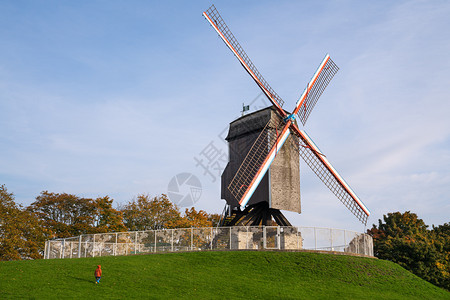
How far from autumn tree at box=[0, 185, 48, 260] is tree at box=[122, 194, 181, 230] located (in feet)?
40.1

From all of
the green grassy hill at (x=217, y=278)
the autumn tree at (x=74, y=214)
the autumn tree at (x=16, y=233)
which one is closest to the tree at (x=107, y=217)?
the autumn tree at (x=74, y=214)

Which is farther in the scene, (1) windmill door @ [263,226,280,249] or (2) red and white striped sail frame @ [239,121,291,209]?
(1) windmill door @ [263,226,280,249]

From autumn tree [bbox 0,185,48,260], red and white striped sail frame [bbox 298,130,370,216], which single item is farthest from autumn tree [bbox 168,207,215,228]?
red and white striped sail frame [bbox 298,130,370,216]

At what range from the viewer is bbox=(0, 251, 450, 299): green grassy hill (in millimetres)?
19344

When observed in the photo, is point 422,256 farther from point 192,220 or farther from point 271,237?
point 192,220

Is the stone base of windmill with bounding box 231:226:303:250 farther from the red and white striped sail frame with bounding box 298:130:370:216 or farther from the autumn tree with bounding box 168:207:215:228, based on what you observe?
the autumn tree with bounding box 168:207:215:228

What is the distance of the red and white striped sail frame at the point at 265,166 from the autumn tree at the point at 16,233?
68.5 ft

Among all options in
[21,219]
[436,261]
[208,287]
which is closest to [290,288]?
[208,287]

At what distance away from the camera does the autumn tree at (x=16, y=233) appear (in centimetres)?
3682

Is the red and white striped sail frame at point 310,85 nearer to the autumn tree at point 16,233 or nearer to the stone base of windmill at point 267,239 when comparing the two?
the stone base of windmill at point 267,239

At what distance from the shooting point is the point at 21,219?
128ft

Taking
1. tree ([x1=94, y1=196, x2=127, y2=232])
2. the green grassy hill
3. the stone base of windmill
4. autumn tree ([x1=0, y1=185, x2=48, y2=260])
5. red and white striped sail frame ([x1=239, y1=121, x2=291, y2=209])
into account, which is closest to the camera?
the green grassy hill

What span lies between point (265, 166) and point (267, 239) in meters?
4.56

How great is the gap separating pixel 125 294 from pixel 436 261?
79.6 ft
